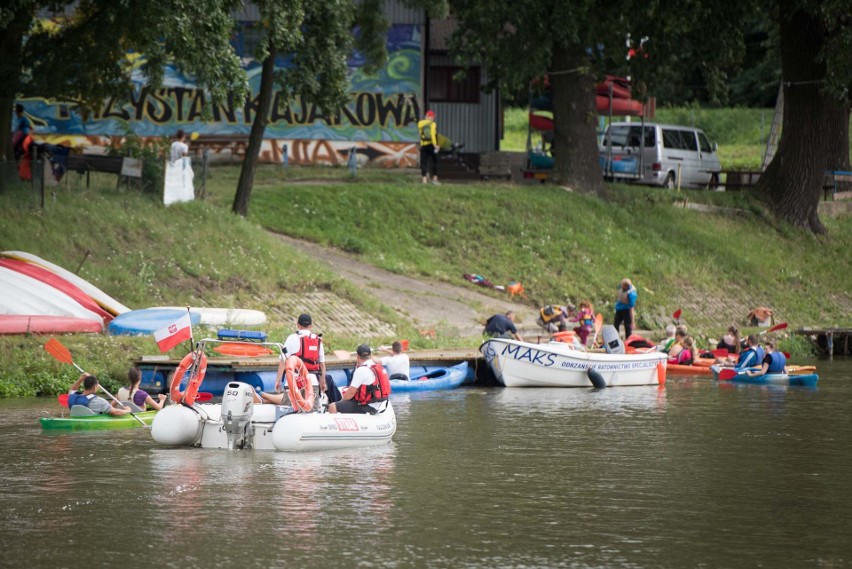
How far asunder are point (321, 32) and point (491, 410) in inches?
537

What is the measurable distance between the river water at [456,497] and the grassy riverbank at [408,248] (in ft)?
22.6

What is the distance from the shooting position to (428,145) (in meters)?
42.4

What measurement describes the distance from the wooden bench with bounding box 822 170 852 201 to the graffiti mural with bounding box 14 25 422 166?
15167 mm

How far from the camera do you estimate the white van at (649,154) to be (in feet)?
155

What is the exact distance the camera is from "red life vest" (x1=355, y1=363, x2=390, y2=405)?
66.8 ft

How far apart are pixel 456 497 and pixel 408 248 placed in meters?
23.1

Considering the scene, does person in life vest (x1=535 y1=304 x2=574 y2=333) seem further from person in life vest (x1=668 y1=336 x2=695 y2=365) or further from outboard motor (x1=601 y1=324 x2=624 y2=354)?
person in life vest (x1=668 y1=336 x2=695 y2=365)

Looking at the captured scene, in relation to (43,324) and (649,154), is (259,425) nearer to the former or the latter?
(43,324)

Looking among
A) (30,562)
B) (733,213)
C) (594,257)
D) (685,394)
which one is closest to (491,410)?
(685,394)

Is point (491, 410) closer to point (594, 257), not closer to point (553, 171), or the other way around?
point (594, 257)

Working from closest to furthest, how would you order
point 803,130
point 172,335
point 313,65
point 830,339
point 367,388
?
point 367,388 < point 172,335 < point 313,65 < point 830,339 < point 803,130

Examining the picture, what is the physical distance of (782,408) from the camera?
25.7 meters

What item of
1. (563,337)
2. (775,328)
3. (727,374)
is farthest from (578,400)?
(775,328)

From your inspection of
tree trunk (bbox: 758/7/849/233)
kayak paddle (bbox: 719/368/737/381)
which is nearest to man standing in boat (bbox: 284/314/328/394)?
kayak paddle (bbox: 719/368/737/381)
